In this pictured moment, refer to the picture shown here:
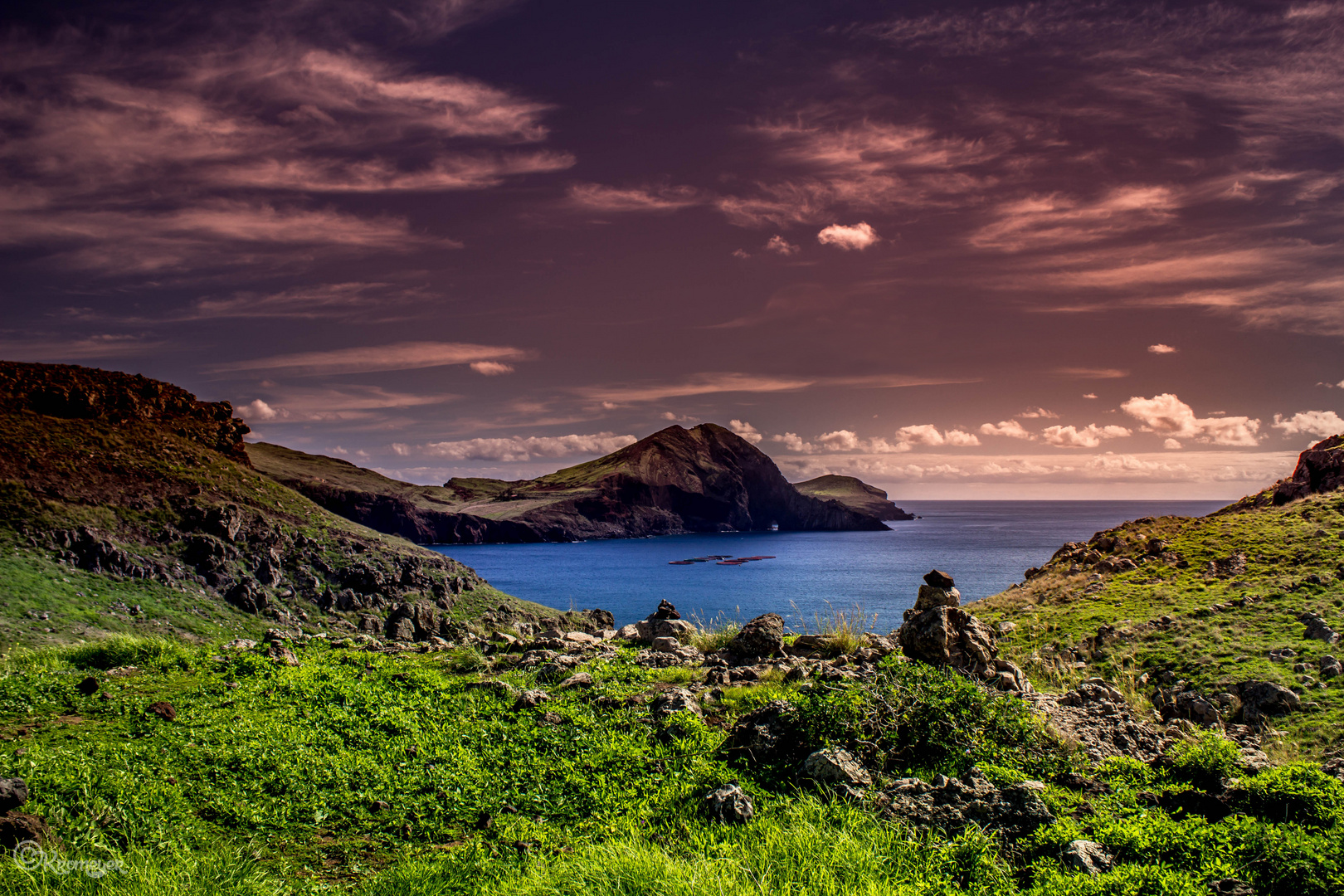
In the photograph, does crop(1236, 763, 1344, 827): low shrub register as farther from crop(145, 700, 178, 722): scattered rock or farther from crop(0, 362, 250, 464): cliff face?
crop(0, 362, 250, 464): cliff face

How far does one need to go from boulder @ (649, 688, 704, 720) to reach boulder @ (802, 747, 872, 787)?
2482 mm

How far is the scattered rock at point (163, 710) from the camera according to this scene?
28.5ft

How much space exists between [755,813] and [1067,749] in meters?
4.38

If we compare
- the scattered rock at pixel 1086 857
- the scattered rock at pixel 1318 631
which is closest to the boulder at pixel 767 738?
the scattered rock at pixel 1086 857

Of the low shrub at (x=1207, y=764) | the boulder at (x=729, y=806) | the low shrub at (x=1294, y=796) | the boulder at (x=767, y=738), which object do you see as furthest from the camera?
A: the boulder at (x=767, y=738)

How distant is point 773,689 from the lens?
10617 millimetres

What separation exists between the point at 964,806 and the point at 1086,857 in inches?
43.3

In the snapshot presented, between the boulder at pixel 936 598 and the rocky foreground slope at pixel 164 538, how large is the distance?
56.9 feet

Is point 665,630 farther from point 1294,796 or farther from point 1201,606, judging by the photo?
point 1201,606

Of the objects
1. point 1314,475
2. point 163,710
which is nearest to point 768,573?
point 1314,475

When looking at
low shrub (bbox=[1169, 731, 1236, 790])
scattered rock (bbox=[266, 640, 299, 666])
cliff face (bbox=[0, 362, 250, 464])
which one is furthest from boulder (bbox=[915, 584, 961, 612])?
cliff face (bbox=[0, 362, 250, 464])

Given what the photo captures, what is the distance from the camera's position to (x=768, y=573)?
118562mm

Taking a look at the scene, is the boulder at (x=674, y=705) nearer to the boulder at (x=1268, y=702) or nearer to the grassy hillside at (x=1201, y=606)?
the grassy hillside at (x=1201, y=606)

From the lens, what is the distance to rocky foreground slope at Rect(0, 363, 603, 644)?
26.4m
